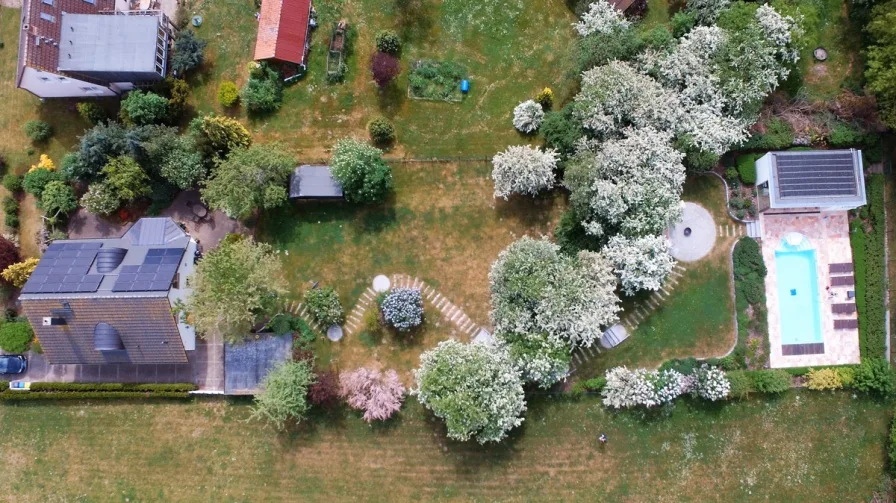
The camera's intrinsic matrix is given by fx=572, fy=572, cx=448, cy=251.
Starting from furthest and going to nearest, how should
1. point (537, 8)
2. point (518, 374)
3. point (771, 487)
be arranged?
point (537, 8) < point (771, 487) < point (518, 374)

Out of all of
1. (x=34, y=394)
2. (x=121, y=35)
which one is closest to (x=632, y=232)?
(x=121, y=35)

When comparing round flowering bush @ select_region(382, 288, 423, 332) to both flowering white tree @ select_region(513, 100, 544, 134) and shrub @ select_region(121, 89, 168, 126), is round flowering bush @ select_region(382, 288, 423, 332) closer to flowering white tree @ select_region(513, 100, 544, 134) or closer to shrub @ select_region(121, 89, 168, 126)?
flowering white tree @ select_region(513, 100, 544, 134)

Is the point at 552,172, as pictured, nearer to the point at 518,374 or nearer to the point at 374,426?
the point at 518,374

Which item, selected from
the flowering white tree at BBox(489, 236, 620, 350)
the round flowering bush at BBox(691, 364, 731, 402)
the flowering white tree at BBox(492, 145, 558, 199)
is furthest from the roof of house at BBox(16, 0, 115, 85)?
the round flowering bush at BBox(691, 364, 731, 402)

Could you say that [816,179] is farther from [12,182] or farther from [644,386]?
[12,182]

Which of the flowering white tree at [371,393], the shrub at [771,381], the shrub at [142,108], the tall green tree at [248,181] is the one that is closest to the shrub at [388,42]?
the tall green tree at [248,181]

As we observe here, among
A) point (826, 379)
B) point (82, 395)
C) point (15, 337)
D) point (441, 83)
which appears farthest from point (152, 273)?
point (826, 379)
